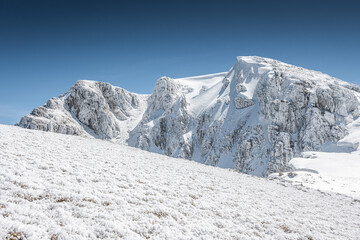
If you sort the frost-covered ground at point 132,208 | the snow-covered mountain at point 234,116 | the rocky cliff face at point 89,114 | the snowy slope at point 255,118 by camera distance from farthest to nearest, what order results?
1. the rocky cliff face at point 89,114
2. the snow-covered mountain at point 234,116
3. the snowy slope at point 255,118
4. the frost-covered ground at point 132,208

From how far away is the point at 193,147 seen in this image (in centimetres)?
11644

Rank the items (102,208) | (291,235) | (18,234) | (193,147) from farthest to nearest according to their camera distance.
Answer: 1. (193,147)
2. (291,235)
3. (102,208)
4. (18,234)

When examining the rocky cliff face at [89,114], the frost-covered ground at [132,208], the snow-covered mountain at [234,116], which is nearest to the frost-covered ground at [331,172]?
the snow-covered mountain at [234,116]

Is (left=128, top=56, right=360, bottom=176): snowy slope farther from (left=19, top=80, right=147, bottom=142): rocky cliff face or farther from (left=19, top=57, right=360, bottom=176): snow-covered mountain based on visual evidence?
(left=19, top=80, right=147, bottom=142): rocky cliff face

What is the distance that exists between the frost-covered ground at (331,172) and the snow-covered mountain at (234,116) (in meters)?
8.42

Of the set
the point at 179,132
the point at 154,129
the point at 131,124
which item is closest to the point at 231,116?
the point at 179,132

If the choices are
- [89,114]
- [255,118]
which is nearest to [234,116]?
[255,118]

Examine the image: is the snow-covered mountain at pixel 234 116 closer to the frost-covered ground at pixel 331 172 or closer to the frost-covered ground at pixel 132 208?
the frost-covered ground at pixel 331 172

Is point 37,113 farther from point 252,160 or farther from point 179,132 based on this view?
point 252,160

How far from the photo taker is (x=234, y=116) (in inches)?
4190

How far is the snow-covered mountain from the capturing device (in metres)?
80.1

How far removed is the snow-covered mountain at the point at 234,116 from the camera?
263 feet

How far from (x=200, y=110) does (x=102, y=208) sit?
12239 centimetres

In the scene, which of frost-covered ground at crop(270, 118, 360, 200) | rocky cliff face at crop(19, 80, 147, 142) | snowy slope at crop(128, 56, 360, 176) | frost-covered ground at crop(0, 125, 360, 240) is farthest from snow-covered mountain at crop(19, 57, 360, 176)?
frost-covered ground at crop(0, 125, 360, 240)
